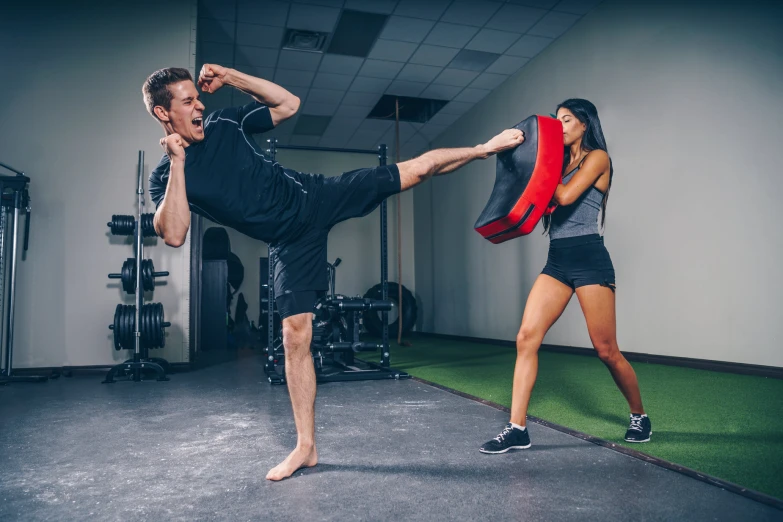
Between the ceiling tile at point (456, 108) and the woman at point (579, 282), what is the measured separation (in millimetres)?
6306

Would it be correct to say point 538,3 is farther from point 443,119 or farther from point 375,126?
point 375,126

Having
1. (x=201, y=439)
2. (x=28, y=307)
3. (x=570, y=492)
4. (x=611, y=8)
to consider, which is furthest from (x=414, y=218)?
(x=570, y=492)

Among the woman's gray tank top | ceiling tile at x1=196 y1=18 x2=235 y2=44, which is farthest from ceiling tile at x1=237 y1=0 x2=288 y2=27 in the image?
the woman's gray tank top

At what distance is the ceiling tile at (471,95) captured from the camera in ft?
26.0

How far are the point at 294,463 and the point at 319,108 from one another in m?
7.29

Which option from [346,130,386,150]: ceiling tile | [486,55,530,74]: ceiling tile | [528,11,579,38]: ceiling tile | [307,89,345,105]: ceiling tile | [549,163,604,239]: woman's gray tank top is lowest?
[549,163,604,239]: woman's gray tank top

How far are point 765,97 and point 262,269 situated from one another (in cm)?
828

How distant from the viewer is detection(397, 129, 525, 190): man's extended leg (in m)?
2.08

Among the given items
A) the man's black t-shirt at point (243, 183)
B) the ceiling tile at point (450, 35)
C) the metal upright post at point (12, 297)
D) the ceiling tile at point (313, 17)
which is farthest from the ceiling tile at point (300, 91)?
the man's black t-shirt at point (243, 183)

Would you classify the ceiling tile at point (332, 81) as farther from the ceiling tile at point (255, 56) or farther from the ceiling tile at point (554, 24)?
the ceiling tile at point (554, 24)

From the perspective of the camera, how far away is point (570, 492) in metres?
1.72

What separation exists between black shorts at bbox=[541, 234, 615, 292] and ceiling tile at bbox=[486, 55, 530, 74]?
5.28m

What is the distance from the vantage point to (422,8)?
18.8 ft

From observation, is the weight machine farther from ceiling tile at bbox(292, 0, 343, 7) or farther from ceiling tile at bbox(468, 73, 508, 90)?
ceiling tile at bbox(468, 73, 508, 90)
